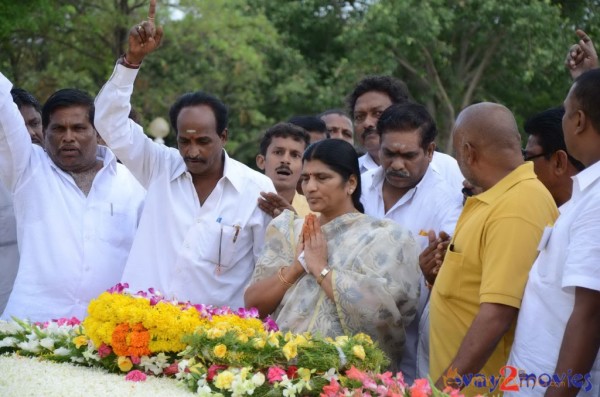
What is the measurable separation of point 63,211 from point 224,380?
8.41ft

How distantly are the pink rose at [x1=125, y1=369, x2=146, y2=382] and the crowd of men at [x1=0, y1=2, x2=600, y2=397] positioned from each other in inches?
53.2

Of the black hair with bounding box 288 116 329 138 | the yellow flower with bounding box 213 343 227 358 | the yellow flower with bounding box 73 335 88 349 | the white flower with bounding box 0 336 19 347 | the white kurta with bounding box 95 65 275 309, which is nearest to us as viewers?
the yellow flower with bounding box 213 343 227 358

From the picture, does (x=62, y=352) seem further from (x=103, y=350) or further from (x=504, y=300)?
(x=504, y=300)

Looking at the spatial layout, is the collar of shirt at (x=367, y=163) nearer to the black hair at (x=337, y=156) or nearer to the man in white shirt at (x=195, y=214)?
the man in white shirt at (x=195, y=214)

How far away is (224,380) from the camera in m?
4.19

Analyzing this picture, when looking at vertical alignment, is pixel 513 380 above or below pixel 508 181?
below

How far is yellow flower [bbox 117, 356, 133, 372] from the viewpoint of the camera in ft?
15.3

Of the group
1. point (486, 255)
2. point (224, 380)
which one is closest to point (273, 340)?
point (224, 380)

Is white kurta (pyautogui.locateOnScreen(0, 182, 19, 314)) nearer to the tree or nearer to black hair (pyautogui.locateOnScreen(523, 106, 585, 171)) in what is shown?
black hair (pyautogui.locateOnScreen(523, 106, 585, 171))

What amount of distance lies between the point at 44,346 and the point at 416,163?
2.61m

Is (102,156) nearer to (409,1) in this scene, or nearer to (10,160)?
(10,160)

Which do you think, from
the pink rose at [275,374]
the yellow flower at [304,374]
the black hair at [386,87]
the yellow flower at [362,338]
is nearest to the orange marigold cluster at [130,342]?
the pink rose at [275,374]

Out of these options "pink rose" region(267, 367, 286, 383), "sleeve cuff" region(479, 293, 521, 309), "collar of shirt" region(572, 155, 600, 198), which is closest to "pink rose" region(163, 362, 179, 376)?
"pink rose" region(267, 367, 286, 383)

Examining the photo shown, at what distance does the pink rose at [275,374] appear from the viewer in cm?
418
